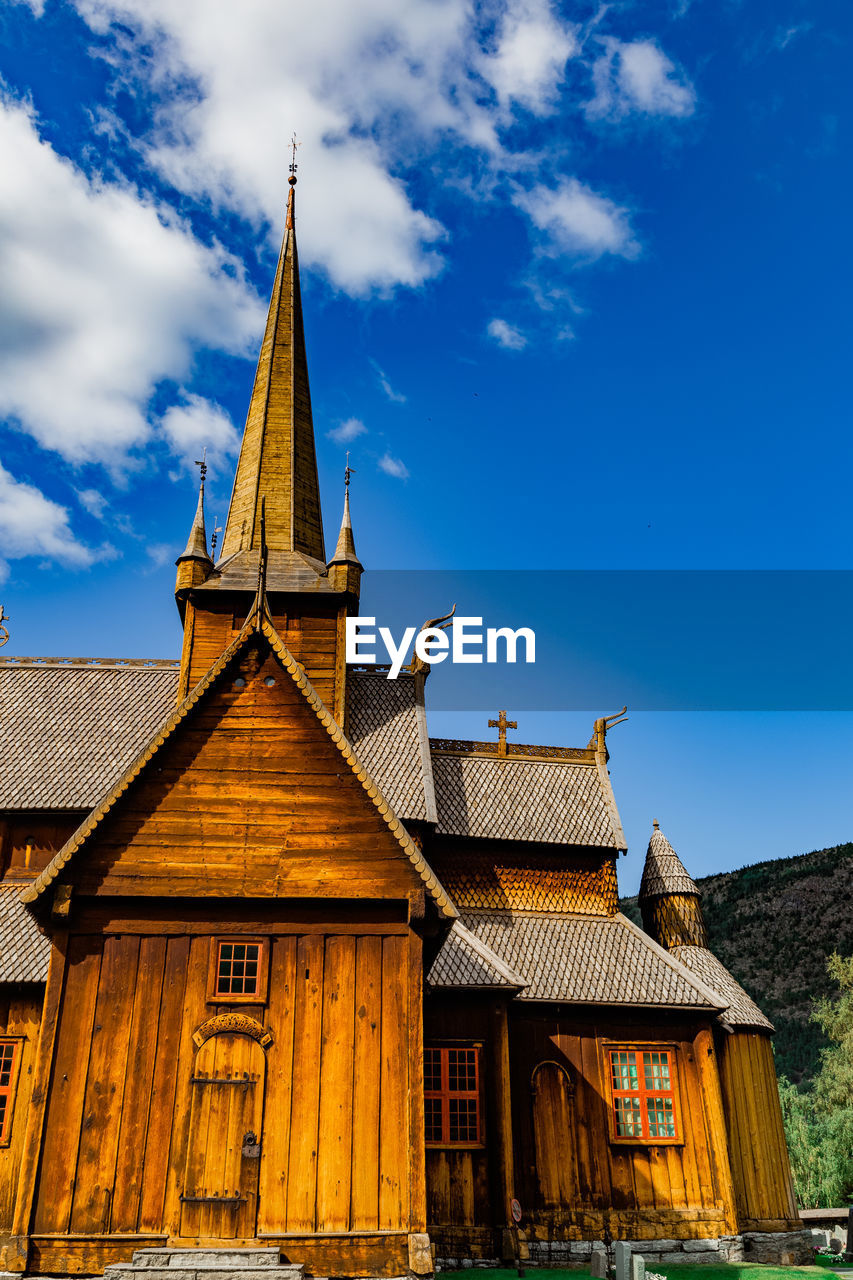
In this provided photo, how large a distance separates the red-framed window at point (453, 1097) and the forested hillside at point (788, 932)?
178ft

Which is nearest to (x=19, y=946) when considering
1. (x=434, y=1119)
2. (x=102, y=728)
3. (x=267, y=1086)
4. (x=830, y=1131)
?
(x=102, y=728)

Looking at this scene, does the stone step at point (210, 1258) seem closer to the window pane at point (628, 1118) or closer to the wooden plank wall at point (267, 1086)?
the wooden plank wall at point (267, 1086)

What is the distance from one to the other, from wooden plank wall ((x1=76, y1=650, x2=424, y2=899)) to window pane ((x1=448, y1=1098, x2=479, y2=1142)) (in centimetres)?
794

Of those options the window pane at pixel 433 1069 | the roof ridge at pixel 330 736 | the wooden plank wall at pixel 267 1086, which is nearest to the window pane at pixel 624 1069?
the window pane at pixel 433 1069

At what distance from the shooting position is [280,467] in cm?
3212

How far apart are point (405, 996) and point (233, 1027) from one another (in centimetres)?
267

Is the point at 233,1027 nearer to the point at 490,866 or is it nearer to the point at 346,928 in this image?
the point at 346,928

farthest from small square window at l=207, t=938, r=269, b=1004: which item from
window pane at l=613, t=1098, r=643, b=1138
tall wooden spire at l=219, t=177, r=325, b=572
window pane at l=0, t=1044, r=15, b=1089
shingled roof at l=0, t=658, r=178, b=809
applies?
tall wooden spire at l=219, t=177, r=325, b=572

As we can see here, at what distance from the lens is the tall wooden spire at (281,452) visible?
3069 cm

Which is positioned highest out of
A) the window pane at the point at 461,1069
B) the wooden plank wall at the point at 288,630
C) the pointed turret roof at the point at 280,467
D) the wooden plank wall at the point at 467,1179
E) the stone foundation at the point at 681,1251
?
the pointed turret roof at the point at 280,467

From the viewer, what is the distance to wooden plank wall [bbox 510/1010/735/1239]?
2148 centimetres

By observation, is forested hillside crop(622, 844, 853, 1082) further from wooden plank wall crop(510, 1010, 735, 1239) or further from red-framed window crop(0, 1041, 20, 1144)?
red-framed window crop(0, 1041, 20, 1144)

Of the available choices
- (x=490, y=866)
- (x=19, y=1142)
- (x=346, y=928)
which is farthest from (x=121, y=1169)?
(x=490, y=866)

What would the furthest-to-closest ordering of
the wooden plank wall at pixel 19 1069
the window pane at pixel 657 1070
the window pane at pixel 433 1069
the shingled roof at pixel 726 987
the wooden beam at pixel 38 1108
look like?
the shingled roof at pixel 726 987 → the window pane at pixel 657 1070 → the window pane at pixel 433 1069 → the wooden plank wall at pixel 19 1069 → the wooden beam at pixel 38 1108
